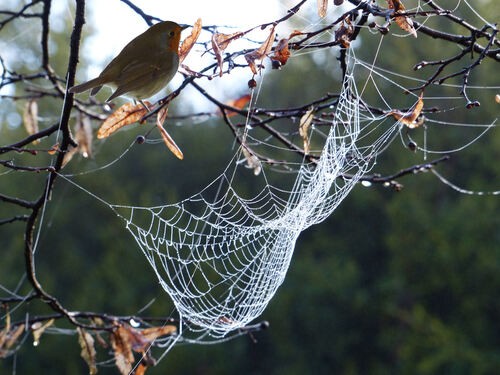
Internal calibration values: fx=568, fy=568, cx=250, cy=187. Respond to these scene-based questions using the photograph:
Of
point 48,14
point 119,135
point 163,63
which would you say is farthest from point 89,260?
point 163,63

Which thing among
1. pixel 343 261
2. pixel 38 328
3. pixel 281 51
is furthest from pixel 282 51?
pixel 343 261

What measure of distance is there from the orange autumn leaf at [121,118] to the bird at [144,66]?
0.35 feet

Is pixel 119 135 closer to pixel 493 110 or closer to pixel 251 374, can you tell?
pixel 251 374

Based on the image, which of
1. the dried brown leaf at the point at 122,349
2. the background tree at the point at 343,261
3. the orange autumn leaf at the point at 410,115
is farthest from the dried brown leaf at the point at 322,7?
the background tree at the point at 343,261

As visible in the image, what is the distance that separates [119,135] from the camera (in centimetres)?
664

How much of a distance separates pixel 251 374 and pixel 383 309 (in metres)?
1.45

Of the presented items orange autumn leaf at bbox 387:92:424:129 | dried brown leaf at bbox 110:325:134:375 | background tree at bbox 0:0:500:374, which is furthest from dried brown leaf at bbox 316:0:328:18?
background tree at bbox 0:0:500:374

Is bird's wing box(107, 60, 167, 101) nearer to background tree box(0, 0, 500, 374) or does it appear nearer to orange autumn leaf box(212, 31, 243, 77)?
orange autumn leaf box(212, 31, 243, 77)

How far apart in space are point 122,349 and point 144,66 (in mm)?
867

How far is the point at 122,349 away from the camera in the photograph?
66.7 inches

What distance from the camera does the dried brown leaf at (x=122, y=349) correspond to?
1681 millimetres

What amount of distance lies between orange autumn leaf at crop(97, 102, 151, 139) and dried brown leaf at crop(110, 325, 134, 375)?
631 mm

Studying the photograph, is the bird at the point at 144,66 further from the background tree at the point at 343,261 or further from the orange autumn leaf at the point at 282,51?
the background tree at the point at 343,261

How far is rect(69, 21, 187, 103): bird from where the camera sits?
1.28m
